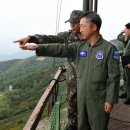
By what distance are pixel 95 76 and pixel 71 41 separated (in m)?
0.82

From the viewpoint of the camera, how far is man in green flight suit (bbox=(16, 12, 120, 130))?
10.6 feet

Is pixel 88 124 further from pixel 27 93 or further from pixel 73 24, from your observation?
pixel 27 93

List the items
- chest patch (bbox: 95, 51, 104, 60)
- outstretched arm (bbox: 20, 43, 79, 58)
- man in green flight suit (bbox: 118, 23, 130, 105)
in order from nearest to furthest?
1. outstretched arm (bbox: 20, 43, 79, 58)
2. chest patch (bbox: 95, 51, 104, 60)
3. man in green flight suit (bbox: 118, 23, 130, 105)

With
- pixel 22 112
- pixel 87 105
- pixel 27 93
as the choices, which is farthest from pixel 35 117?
pixel 27 93

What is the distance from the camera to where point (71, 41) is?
13.1 ft

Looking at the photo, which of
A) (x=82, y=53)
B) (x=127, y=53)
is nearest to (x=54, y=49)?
(x=82, y=53)

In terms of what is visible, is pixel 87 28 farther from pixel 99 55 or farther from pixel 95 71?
pixel 95 71

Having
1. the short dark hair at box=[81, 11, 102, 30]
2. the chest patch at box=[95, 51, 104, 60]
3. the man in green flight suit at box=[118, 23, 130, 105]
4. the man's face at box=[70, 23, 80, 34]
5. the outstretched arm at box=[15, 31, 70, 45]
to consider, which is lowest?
the man in green flight suit at box=[118, 23, 130, 105]

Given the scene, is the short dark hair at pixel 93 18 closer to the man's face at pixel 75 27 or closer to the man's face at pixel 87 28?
the man's face at pixel 87 28

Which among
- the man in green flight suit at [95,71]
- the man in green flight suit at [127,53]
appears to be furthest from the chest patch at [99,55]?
the man in green flight suit at [127,53]

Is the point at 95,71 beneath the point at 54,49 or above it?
beneath

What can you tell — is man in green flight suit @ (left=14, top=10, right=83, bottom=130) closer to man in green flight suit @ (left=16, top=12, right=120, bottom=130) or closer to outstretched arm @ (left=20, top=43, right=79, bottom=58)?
outstretched arm @ (left=20, top=43, right=79, bottom=58)

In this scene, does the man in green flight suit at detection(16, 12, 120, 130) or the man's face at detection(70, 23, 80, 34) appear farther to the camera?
the man's face at detection(70, 23, 80, 34)

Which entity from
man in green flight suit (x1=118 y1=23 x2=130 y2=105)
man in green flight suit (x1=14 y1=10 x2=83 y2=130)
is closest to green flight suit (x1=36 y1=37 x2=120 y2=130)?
man in green flight suit (x1=14 y1=10 x2=83 y2=130)
